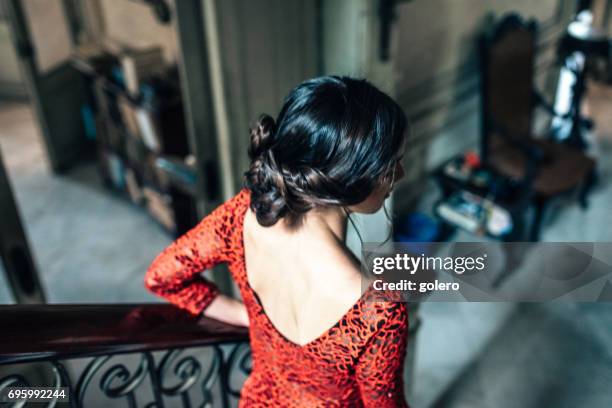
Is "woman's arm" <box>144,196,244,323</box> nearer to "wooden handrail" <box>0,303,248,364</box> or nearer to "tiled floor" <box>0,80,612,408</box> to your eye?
"wooden handrail" <box>0,303,248,364</box>

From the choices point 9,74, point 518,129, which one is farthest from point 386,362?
point 9,74

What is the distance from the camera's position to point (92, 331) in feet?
3.00

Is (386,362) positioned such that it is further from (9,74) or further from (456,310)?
(9,74)

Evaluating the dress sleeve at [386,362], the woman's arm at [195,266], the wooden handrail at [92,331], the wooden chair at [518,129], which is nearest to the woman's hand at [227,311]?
the woman's arm at [195,266]

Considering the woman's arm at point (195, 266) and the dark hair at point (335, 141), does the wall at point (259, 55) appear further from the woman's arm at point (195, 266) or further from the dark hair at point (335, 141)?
the dark hair at point (335, 141)

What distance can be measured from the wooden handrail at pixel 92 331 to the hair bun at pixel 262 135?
0.34m

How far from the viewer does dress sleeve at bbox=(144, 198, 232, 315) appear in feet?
3.70

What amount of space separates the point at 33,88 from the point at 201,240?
3180 millimetres

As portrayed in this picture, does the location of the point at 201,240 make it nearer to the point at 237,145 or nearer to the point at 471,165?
the point at 237,145

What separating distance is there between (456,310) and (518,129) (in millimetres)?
1197

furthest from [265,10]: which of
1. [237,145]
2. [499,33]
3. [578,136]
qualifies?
[578,136]

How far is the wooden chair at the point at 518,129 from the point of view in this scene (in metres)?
3.13

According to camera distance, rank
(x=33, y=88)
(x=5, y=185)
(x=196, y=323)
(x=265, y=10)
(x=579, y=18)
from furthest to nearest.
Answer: (x=579, y=18)
(x=33, y=88)
(x=265, y=10)
(x=5, y=185)
(x=196, y=323)

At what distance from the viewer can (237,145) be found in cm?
223
